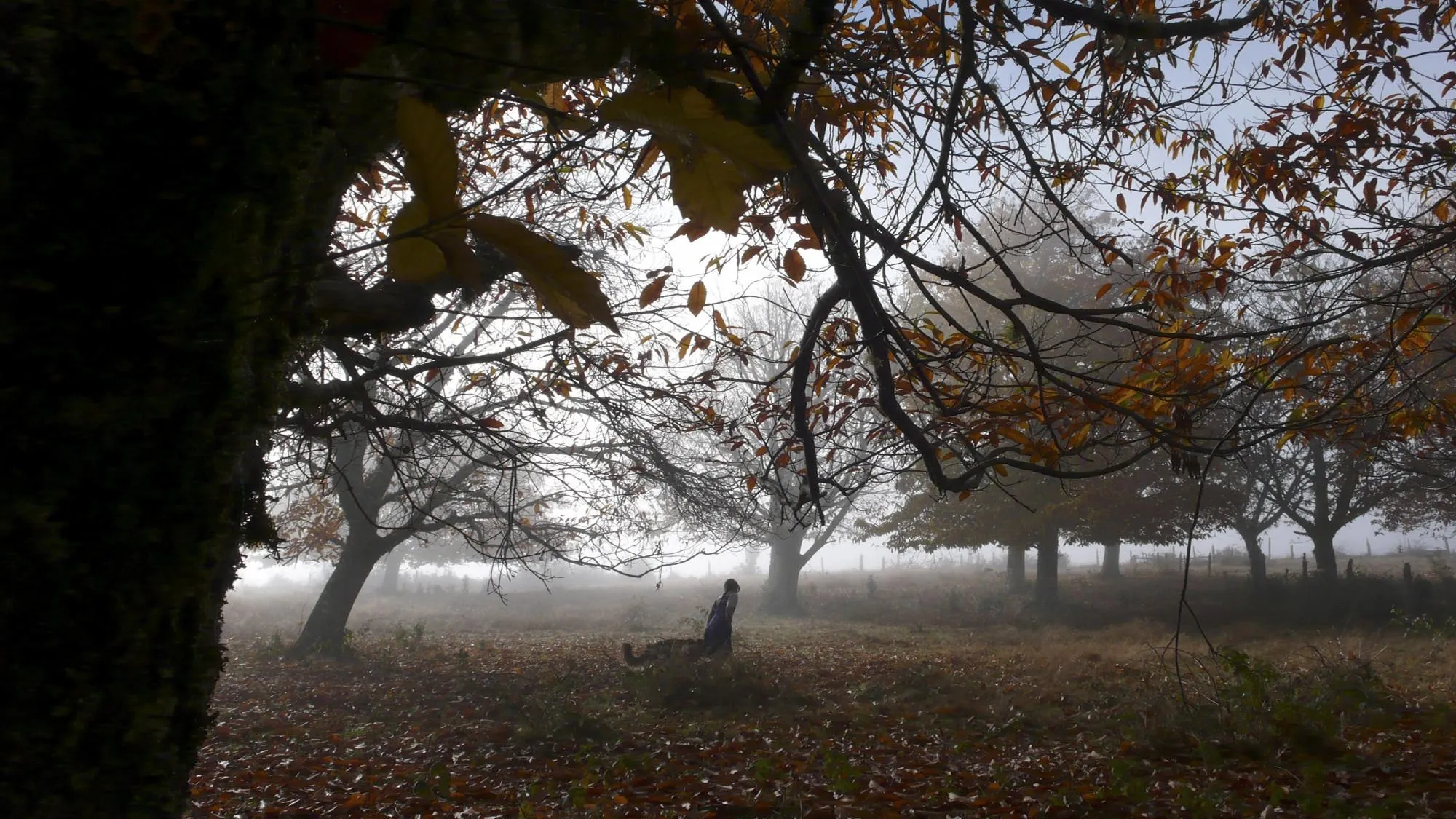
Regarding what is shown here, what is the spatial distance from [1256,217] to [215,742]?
9.20 metres

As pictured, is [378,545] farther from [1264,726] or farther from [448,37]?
[448,37]

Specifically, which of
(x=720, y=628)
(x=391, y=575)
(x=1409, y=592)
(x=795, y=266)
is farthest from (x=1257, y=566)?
(x=391, y=575)

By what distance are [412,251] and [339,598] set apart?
14.9m

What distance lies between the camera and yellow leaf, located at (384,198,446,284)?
2.21ft

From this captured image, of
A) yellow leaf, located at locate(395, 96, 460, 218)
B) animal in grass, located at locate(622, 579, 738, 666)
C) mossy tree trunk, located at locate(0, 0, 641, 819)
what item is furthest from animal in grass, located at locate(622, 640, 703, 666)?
yellow leaf, located at locate(395, 96, 460, 218)

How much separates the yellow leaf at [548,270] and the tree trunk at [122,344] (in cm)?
29

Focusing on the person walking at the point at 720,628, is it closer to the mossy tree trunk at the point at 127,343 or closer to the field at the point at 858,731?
the field at the point at 858,731

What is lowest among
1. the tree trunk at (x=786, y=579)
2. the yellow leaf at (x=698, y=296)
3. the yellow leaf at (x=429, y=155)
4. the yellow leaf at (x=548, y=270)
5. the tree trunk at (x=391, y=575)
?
the tree trunk at (x=391, y=575)

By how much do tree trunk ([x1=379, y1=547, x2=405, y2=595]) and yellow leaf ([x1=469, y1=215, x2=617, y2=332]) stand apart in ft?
125

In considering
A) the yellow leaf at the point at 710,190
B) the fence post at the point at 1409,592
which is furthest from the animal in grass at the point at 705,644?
the fence post at the point at 1409,592

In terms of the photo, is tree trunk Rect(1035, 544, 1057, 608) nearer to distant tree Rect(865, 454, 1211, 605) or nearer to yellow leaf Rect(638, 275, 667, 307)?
distant tree Rect(865, 454, 1211, 605)

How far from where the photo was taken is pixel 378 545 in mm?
13688

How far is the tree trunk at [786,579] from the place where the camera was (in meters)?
24.9

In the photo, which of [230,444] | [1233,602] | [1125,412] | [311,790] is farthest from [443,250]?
[1233,602]
